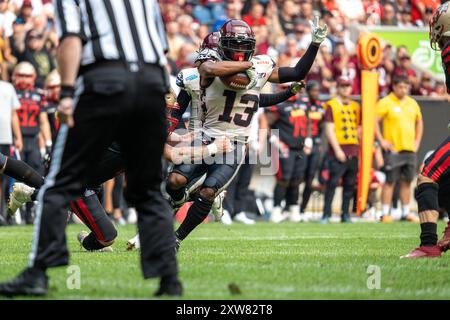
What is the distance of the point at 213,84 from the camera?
8.40m

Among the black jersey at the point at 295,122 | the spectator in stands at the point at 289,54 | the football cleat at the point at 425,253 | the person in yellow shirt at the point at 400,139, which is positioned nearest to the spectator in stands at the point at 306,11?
the spectator in stands at the point at 289,54

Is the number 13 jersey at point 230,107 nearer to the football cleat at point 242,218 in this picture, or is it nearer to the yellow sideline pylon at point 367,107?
the football cleat at point 242,218

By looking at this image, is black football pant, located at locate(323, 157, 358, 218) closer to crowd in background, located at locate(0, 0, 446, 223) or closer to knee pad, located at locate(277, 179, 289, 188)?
knee pad, located at locate(277, 179, 289, 188)

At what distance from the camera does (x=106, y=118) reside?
496cm

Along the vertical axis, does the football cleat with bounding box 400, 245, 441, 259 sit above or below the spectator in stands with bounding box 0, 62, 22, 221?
below

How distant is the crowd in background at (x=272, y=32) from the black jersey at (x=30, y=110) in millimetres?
449

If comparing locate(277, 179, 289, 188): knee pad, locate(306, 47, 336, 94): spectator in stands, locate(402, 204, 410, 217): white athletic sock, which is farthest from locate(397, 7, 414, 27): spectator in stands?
locate(277, 179, 289, 188): knee pad

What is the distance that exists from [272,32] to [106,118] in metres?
13.4

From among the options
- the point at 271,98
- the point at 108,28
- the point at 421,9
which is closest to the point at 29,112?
the point at 271,98

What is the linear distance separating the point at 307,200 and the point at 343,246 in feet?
21.5

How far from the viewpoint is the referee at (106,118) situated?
496cm

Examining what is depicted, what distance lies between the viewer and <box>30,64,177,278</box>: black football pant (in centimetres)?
496

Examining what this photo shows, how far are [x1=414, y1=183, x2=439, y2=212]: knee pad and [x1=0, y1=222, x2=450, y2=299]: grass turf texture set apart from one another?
16.0 inches
